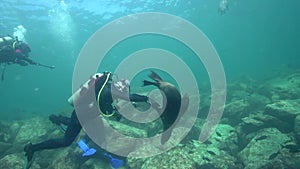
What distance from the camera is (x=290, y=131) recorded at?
10.7 metres

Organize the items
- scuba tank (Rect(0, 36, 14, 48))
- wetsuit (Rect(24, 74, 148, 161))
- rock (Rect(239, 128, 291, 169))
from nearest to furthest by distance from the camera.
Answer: wetsuit (Rect(24, 74, 148, 161))
rock (Rect(239, 128, 291, 169))
scuba tank (Rect(0, 36, 14, 48))

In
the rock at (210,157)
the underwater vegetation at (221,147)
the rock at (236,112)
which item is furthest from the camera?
the rock at (236,112)

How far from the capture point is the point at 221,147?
33.7ft

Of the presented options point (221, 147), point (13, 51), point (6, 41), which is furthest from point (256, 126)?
point (6, 41)

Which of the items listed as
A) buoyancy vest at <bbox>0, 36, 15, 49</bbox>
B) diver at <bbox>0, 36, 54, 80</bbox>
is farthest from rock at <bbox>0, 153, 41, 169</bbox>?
buoyancy vest at <bbox>0, 36, 15, 49</bbox>

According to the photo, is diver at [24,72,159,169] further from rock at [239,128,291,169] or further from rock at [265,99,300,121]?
rock at [265,99,300,121]

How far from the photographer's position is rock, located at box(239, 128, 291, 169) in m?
8.57

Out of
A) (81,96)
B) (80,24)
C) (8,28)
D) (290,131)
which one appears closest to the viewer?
(81,96)

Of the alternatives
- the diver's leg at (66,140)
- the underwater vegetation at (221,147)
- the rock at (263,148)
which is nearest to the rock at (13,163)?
the underwater vegetation at (221,147)

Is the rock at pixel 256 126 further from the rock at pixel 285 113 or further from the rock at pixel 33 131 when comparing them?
the rock at pixel 33 131

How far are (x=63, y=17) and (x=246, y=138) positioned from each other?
31.8 m

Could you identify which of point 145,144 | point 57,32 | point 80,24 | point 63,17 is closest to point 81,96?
point 145,144

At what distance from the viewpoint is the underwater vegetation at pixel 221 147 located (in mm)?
8305

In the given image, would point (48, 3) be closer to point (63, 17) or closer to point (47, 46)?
point (63, 17)
